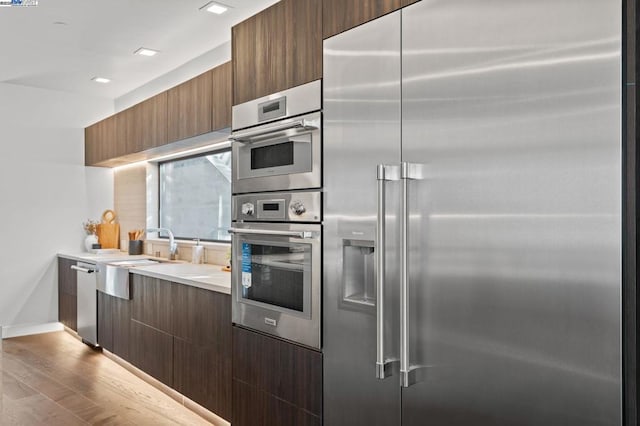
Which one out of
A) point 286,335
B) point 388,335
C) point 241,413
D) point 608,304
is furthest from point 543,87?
point 241,413

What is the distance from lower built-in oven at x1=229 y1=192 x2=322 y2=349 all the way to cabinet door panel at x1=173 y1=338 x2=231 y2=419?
15.7 inches

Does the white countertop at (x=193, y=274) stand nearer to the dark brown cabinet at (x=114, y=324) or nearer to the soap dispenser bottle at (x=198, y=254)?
the soap dispenser bottle at (x=198, y=254)

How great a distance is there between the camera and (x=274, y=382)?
2287 millimetres

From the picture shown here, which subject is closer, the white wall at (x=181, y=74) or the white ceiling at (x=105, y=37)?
the white ceiling at (x=105, y=37)

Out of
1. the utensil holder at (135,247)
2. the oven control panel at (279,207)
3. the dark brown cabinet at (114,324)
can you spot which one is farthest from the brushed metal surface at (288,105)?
the utensil holder at (135,247)

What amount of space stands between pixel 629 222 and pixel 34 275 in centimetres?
552

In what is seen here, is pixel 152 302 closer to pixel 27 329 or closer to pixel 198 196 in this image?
pixel 198 196

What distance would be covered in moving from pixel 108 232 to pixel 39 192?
2.66 ft

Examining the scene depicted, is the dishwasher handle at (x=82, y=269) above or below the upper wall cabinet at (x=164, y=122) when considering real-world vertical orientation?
below

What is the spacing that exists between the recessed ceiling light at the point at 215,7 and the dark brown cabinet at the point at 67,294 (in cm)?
306

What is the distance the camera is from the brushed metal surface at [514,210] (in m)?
1.23

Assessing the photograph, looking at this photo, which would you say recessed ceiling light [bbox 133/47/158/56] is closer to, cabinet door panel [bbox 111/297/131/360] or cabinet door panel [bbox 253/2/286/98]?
cabinet door panel [bbox 253/2/286/98]

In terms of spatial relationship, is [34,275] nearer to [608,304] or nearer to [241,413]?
[241,413]

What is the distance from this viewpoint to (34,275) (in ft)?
16.9
